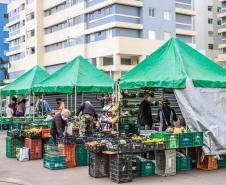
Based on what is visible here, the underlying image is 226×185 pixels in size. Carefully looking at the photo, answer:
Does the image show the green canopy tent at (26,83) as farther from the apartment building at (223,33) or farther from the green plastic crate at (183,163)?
the apartment building at (223,33)

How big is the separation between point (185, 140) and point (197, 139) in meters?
0.42

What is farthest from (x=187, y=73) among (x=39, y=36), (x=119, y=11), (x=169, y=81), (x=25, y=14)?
(x=25, y=14)

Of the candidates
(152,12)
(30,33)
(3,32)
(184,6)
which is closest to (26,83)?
(152,12)

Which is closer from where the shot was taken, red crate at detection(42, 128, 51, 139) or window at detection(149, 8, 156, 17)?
red crate at detection(42, 128, 51, 139)

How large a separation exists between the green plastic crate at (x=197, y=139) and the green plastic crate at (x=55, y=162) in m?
3.66

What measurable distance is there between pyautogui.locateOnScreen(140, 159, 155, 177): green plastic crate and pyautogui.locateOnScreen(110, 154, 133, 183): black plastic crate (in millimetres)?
603

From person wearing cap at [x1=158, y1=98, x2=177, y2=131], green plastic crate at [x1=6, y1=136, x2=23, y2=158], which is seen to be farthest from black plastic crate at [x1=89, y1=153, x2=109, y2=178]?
green plastic crate at [x1=6, y1=136, x2=23, y2=158]

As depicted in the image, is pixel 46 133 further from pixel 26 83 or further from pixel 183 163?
pixel 26 83

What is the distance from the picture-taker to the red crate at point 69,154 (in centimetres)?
1212

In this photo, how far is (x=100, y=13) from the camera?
46.3m

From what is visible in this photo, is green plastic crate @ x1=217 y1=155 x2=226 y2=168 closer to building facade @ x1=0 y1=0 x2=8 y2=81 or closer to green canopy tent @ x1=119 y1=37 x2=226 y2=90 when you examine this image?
green canopy tent @ x1=119 y1=37 x2=226 y2=90

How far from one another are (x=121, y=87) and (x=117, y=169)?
3224 millimetres

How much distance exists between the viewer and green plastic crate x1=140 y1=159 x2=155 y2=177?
1068 cm

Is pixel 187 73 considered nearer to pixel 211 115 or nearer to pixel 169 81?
pixel 169 81
